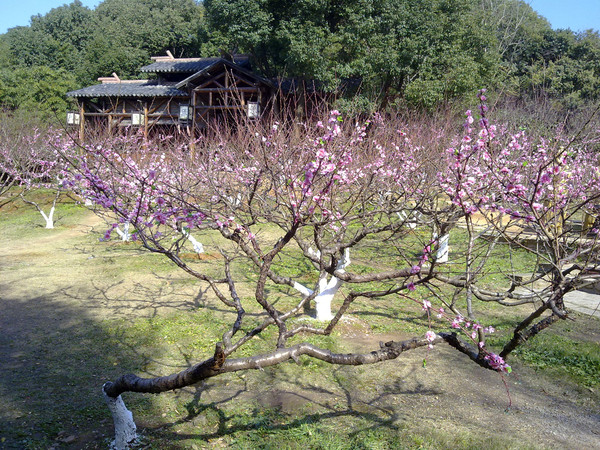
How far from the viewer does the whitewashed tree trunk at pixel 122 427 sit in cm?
413

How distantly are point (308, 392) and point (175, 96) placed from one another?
20846 mm

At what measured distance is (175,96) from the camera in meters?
23.8

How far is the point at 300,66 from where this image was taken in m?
18.1

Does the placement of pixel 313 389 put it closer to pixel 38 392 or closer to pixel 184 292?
pixel 38 392

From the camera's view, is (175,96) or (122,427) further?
(175,96)

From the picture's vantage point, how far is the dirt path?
4652mm

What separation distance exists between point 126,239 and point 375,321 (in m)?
8.10

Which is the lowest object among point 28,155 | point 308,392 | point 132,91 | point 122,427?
point 308,392

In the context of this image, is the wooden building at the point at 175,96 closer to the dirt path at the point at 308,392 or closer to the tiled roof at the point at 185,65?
the tiled roof at the point at 185,65

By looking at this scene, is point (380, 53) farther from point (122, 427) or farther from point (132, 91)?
point (122, 427)

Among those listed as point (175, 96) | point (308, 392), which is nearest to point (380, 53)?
point (175, 96)

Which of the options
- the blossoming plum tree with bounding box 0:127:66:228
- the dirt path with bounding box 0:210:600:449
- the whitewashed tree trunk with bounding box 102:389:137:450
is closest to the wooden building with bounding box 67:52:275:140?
the blossoming plum tree with bounding box 0:127:66:228

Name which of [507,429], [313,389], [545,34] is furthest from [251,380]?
[545,34]

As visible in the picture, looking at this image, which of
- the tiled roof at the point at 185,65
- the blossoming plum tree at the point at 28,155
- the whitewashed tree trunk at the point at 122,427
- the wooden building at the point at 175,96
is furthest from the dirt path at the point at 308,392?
the tiled roof at the point at 185,65
